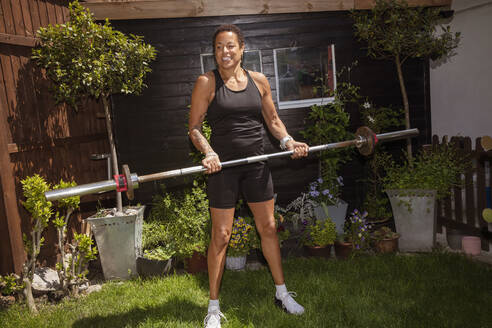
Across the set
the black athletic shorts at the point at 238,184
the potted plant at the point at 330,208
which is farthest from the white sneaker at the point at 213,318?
the potted plant at the point at 330,208

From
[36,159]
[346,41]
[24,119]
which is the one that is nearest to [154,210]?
[36,159]

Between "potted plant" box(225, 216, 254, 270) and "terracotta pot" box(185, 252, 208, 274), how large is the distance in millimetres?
255

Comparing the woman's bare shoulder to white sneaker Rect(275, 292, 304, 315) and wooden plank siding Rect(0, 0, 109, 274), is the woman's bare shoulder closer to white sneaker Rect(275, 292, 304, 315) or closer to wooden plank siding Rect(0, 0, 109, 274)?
white sneaker Rect(275, 292, 304, 315)

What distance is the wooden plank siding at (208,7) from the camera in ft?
16.5

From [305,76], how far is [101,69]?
2.92 metres

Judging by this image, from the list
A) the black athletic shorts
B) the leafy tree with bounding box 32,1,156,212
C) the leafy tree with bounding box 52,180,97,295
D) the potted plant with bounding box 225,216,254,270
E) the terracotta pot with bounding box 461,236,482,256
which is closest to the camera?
the black athletic shorts

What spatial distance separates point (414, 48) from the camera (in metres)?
4.92

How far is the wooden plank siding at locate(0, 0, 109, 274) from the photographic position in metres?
3.81

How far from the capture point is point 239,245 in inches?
166

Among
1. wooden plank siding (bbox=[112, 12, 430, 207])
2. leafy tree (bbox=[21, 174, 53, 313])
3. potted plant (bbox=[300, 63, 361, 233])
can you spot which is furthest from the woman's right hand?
wooden plank siding (bbox=[112, 12, 430, 207])

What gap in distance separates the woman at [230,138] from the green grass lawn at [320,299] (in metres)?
0.25

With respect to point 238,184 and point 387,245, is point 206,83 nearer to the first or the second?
point 238,184

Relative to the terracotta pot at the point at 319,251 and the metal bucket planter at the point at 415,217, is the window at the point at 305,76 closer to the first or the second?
the metal bucket planter at the point at 415,217

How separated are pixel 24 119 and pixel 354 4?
14.3 ft
